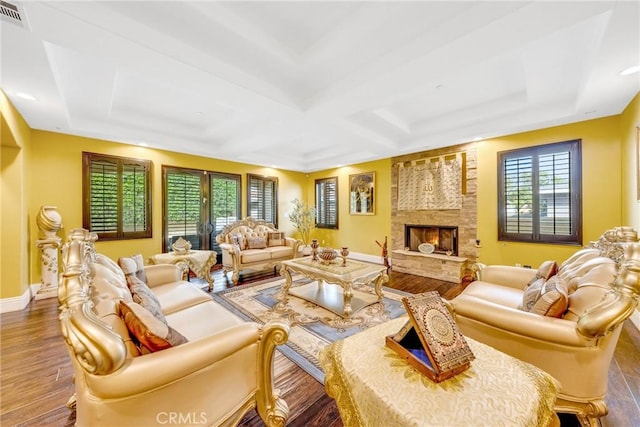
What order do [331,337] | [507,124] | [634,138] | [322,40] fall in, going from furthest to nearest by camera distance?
[507,124] → [634,138] → [331,337] → [322,40]

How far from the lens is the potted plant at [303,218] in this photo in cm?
721

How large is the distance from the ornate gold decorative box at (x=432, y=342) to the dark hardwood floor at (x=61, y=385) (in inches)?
29.6

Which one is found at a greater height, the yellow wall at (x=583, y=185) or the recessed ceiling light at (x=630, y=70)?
the recessed ceiling light at (x=630, y=70)

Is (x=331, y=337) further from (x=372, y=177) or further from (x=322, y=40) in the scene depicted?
(x=372, y=177)

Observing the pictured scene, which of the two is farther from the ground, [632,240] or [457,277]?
[632,240]

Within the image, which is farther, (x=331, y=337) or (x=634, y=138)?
(x=634, y=138)

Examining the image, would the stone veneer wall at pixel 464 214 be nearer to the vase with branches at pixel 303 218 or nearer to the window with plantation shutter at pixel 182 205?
the vase with branches at pixel 303 218

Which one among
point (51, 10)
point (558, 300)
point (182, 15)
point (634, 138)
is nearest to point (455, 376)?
point (558, 300)

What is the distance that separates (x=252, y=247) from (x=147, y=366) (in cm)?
404

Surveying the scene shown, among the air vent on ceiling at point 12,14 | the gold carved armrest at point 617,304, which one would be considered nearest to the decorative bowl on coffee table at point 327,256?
Result: the gold carved armrest at point 617,304

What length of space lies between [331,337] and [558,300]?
1.82 metres

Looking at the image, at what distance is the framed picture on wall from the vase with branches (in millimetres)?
1302

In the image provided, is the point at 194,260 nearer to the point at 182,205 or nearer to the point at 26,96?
the point at 182,205

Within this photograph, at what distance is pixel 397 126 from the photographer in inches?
171
